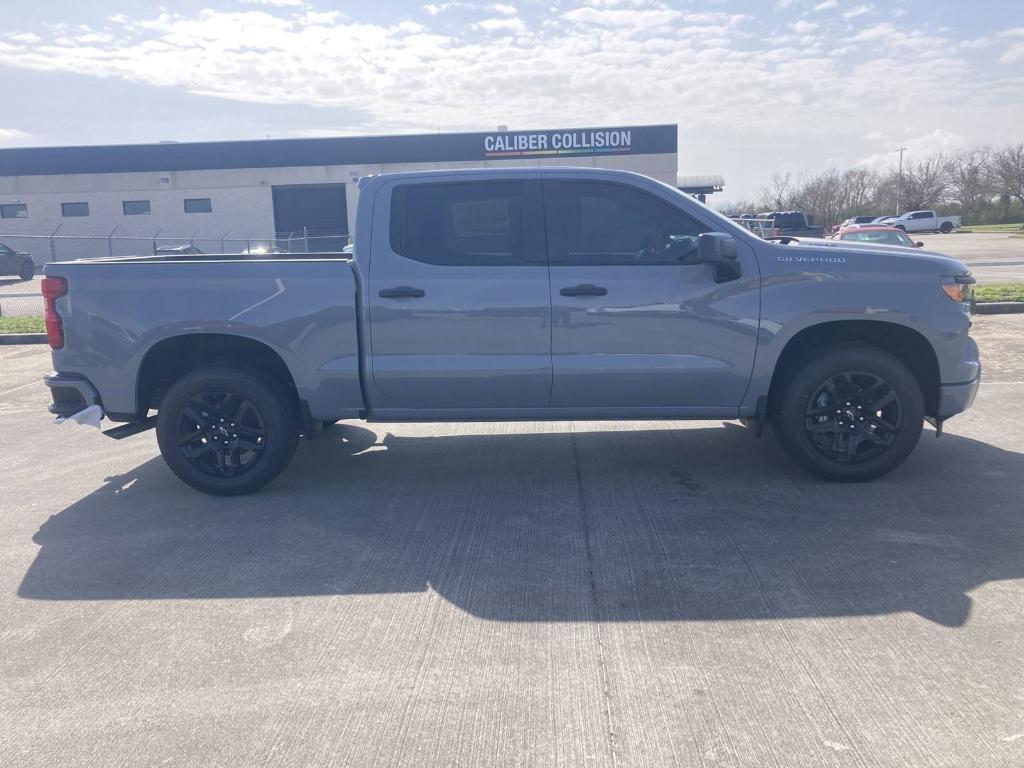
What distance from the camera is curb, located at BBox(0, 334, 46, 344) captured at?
13.8 m

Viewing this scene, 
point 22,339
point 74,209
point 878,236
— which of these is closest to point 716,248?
point 22,339

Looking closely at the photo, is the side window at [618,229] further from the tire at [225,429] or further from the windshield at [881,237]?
the windshield at [881,237]

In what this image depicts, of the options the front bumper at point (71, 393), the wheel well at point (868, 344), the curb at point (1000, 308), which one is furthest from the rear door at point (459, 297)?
the curb at point (1000, 308)

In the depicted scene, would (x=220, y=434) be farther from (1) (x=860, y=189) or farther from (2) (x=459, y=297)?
(1) (x=860, y=189)

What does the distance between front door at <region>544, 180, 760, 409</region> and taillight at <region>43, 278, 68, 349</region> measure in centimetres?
322

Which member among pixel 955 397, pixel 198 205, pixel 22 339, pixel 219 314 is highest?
pixel 198 205

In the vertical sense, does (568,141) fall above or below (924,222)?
above

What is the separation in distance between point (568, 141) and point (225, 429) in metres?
35.3

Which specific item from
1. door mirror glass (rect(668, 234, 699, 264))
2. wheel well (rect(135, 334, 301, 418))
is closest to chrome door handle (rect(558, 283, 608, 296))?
door mirror glass (rect(668, 234, 699, 264))

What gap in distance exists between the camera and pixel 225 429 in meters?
6.02

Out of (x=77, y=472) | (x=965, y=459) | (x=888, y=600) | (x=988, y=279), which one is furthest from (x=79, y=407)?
(x=988, y=279)

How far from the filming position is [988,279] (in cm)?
2089

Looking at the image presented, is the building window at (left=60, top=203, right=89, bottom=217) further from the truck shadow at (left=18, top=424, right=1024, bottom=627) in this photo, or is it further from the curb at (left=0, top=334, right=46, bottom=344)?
the truck shadow at (left=18, top=424, right=1024, bottom=627)

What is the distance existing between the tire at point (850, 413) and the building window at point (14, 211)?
154ft
